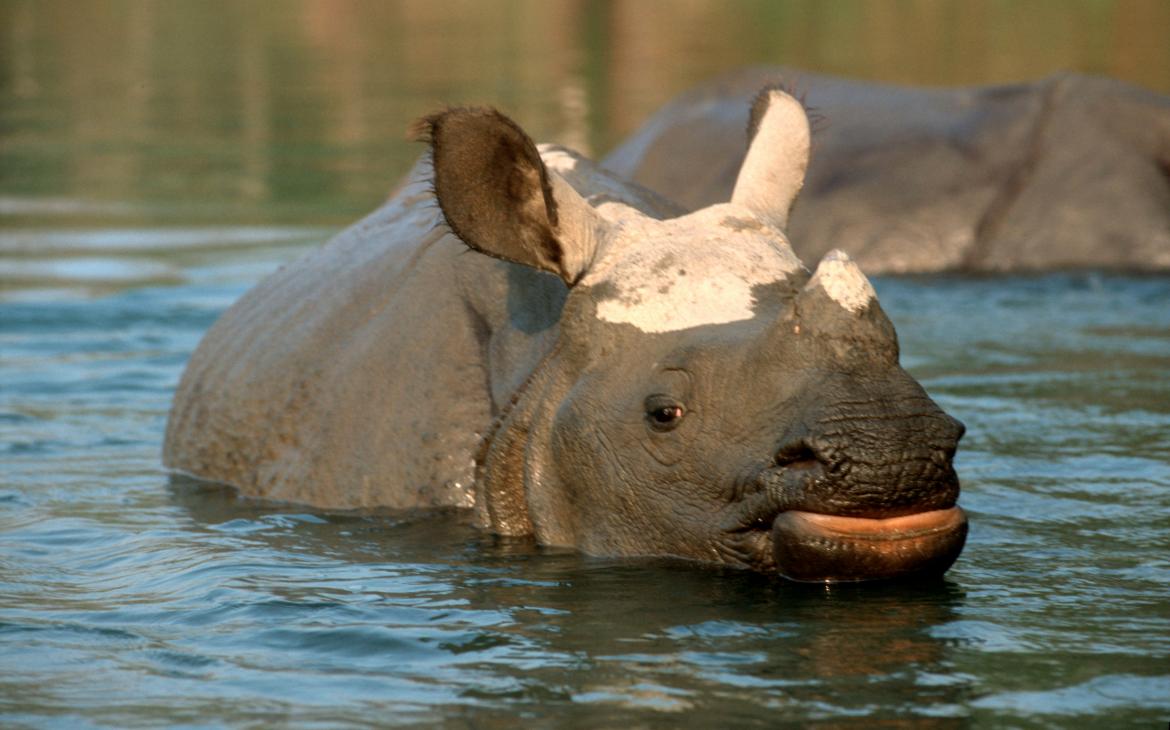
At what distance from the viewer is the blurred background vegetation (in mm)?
17750

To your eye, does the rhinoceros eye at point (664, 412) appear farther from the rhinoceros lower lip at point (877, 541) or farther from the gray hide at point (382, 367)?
the gray hide at point (382, 367)

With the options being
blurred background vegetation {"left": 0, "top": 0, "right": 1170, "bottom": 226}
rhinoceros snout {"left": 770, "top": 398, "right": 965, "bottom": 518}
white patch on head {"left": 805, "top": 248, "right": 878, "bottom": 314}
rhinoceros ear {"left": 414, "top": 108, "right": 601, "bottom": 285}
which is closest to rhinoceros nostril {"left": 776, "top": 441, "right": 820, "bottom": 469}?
rhinoceros snout {"left": 770, "top": 398, "right": 965, "bottom": 518}

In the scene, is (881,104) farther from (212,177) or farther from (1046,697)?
(1046,697)

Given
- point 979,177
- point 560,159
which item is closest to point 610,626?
point 560,159

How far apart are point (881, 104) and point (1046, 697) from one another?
340 inches

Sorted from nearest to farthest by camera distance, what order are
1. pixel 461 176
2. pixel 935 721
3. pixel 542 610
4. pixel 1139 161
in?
1. pixel 935 721
2. pixel 542 610
3. pixel 461 176
4. pixel 1139 161

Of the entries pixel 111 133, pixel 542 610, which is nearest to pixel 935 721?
pixel 542 610

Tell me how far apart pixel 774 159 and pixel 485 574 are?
1.67m

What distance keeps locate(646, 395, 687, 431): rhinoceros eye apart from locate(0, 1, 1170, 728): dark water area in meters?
0.42

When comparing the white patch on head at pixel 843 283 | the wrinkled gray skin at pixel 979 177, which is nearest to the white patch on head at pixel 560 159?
the white patch on head at pixel 843 283

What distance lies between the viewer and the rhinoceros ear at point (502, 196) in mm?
5742

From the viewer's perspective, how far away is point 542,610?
5426mm

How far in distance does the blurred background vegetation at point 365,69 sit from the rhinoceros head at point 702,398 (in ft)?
31.1

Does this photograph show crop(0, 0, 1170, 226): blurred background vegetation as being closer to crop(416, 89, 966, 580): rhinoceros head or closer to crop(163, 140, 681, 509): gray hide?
crop(163, 140, 681, 509): gray hide
